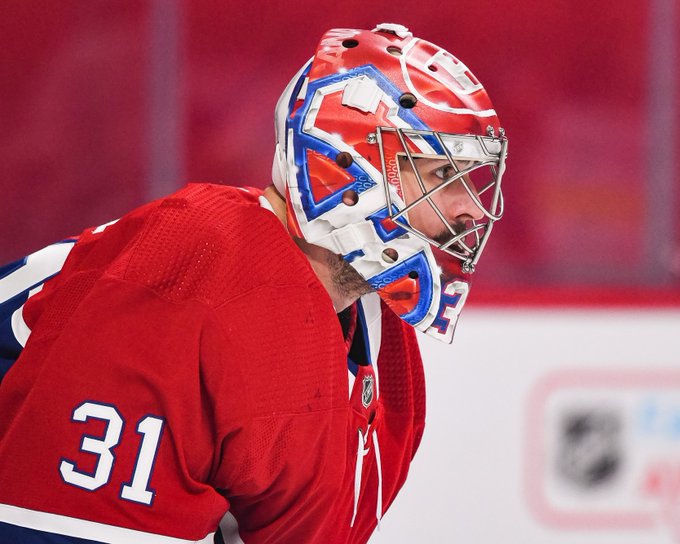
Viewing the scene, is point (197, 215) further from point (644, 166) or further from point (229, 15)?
point (644, 166)

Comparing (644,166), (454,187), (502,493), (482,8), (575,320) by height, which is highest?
(454,187)

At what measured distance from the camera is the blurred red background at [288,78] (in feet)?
7.79

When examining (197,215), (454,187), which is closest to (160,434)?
(197,215)

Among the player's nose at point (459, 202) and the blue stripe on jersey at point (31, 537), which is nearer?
the blue stripe on jersey at point (31, 537)

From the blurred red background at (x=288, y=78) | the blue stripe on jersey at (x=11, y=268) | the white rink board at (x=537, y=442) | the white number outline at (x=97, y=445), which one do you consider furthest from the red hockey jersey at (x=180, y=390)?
the blurred red background at (x=288, y=78)

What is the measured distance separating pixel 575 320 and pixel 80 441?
1.37 m

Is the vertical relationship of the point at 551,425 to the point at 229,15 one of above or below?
below

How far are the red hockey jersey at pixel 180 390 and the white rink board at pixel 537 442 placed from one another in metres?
0.92

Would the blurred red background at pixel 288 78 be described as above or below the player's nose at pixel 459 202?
below

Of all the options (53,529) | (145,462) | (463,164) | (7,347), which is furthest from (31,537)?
(463,164)

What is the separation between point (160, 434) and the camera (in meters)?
1.10

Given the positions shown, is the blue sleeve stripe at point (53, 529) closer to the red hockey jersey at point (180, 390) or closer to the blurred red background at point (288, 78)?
the red hockey jersey at point (180, 390)

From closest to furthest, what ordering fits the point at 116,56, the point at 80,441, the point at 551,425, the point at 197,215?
the point at 80,441 → the point at 197,215 → the point at 551,425 → the point at 116,56

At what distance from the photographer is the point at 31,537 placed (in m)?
1.10
